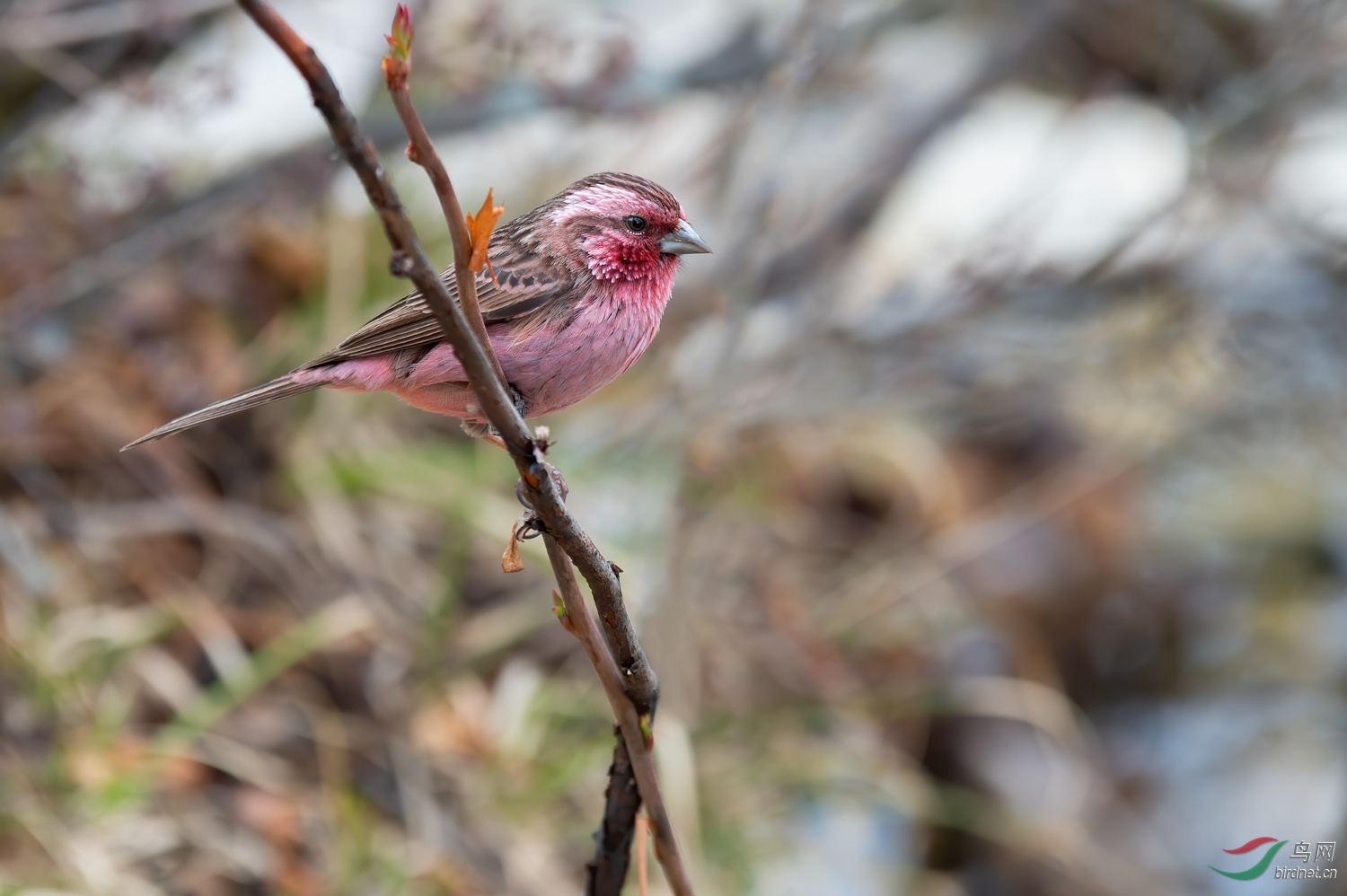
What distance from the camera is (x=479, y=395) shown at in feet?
5.30

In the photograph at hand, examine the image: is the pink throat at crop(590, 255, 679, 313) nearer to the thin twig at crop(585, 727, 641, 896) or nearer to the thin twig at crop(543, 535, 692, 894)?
the thin twig at crop(543, 535, 692, 894)

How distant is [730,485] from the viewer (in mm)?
5078

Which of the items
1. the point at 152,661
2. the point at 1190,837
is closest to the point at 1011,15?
the point at 1190,837

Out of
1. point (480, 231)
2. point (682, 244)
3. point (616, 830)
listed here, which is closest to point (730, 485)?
point (682, 244)

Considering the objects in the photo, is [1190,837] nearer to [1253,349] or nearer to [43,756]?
[1253,349]

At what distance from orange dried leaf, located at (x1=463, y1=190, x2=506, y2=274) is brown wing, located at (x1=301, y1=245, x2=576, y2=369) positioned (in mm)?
833

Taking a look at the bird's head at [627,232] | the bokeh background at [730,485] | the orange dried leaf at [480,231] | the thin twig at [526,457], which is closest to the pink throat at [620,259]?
the bird's head at [627,232]

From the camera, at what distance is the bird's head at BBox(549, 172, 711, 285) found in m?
2.50

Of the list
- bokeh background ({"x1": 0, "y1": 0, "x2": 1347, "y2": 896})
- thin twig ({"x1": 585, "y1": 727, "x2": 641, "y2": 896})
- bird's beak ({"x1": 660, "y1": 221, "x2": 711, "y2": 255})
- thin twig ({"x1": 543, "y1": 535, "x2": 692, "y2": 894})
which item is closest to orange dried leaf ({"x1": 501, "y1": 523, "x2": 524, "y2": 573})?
thin twig ({"x1": 543, "y1": 535, "x2": 692, "y2": 894})

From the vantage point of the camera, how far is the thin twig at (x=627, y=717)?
1.79 metres

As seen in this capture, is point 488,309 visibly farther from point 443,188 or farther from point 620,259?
point 443,188

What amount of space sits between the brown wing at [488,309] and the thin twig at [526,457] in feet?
2.36

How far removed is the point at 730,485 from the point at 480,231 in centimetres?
357

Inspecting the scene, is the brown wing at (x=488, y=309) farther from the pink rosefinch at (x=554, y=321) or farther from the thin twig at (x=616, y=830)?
the thin twig at (x=616, y=830)
